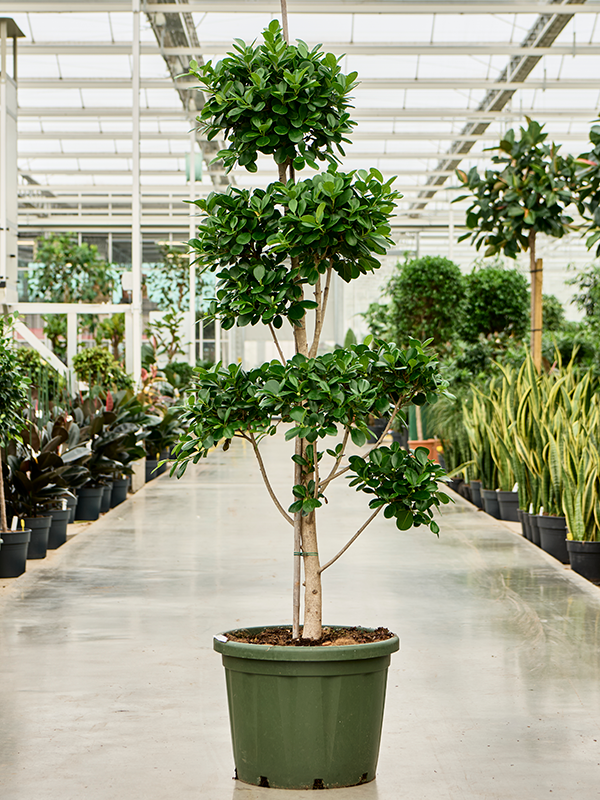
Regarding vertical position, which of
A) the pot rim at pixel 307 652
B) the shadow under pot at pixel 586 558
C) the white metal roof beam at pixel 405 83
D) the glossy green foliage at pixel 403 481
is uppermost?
the white metal roof beam at pixel 405 83

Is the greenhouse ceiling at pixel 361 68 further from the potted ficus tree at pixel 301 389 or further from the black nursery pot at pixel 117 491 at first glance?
the potted ficus tree at pixel 301 389

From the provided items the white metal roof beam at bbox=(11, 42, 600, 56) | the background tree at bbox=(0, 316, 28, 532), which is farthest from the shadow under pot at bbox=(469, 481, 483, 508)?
the white metal roof beam at bbox=(11, 42, 600, 56)

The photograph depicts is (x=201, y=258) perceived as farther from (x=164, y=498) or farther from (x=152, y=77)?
(x=152, y=77)

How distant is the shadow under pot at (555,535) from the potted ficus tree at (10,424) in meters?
3.00

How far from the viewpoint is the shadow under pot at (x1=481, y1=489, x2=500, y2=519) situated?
24.0 ft

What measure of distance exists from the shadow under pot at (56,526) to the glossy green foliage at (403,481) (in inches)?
156

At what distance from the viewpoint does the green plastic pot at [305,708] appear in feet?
7.47

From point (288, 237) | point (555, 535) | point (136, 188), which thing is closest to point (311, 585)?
point (288, 237)

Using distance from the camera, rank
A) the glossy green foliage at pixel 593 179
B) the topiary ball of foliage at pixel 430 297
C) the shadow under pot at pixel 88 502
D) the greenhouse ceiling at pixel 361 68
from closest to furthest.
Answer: the glossy green foliage at pixel 593 179
the shadow under pot at pixel 88 502
the greenhouse ceiling at pixel 361 68
the topiary ball of foliage at pixel 430 297

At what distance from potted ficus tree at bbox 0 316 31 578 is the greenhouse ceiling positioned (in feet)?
15.4

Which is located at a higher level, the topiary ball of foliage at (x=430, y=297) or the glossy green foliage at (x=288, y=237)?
the topiary ball of foliage at (x=430, y=297)

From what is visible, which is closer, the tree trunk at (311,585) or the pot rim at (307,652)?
the pot rim at (307,652)

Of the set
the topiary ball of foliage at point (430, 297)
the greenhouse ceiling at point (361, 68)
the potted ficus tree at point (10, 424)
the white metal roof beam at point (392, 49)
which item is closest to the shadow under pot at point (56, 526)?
the potted ficus tree at point (10, 424)

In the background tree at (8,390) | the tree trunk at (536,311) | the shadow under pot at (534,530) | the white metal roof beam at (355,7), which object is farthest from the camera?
the white metal roof beam at (355,7)
